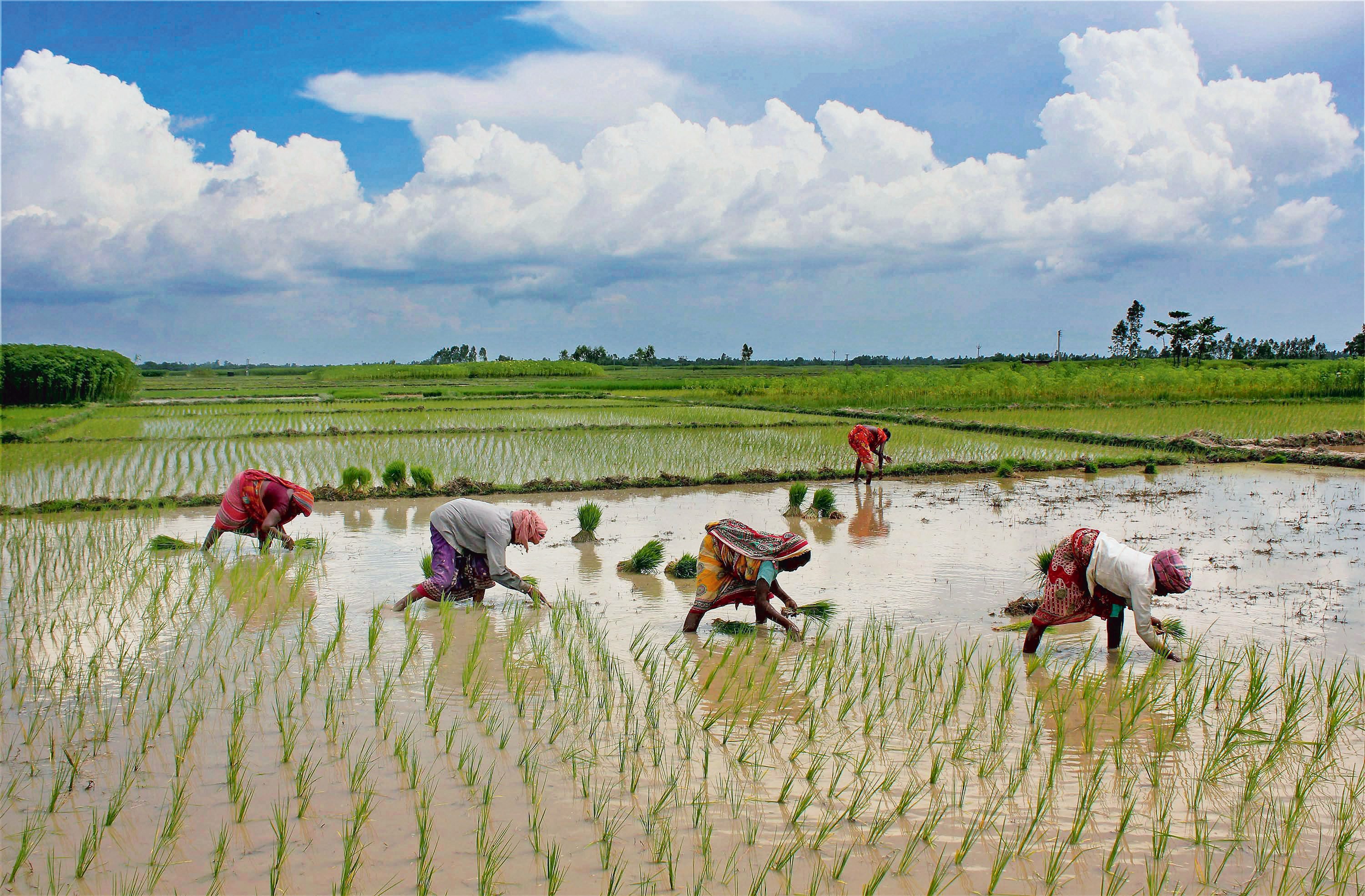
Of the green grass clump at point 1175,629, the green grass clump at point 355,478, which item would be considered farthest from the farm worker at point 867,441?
the green grass clump at point 1175,629

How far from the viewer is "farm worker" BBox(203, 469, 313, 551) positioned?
6.63 meters

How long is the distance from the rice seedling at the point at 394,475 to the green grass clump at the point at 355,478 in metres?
0.04

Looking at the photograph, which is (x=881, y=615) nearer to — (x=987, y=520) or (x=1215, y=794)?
(x=1215, y=794)

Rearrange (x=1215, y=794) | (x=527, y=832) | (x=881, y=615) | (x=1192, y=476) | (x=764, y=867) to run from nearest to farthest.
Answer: (x=764, y=867)
(x=527, y=832)
(x=1215, y=794)
(x=881, y=615)
(x=1192, y=476)

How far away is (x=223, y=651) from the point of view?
4617mm

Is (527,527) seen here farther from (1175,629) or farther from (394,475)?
(394,475)

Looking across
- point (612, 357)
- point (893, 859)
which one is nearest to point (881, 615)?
point (893, 859)

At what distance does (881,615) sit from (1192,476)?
8.31 metres

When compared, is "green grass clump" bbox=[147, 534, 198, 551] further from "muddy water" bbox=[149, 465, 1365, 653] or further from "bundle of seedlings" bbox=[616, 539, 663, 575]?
"bundle of seedlings" bbox=[616, 539, 663, 575]

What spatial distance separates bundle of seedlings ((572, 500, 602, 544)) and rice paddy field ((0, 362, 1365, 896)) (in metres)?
0.10

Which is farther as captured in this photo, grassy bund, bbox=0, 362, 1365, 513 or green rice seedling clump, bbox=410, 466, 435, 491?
grassy bund, bbox=0, 362, 1365, 513

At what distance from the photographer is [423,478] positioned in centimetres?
1038

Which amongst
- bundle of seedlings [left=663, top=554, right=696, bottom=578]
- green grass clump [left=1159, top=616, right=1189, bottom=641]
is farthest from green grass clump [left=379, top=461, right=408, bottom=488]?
green grass clump [left=1159, top=616, right=1189, bottom=641]

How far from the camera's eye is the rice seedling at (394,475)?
1030 cm
